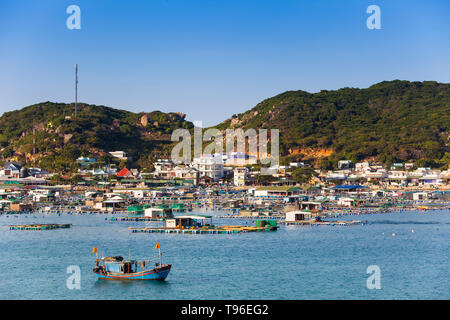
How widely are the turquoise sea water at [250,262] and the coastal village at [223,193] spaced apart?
536 centimetres

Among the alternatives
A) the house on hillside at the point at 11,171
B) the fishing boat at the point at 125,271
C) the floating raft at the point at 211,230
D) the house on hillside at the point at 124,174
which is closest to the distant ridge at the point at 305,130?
the house on hillside at the point at 11,171

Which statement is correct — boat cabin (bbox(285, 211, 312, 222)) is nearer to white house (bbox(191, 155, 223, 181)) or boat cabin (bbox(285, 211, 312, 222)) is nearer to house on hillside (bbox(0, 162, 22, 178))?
white house (bbox(191, 155, 223, 181))

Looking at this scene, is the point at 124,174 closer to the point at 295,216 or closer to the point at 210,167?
the point at 210,167

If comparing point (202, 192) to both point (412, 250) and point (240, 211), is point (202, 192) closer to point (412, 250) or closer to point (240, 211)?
point (240, 211)

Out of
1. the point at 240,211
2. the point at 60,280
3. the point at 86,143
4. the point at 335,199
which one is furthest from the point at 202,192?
the point at 60,280

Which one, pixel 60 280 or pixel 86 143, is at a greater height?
pixel 86 143

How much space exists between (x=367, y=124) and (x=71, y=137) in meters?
79.5

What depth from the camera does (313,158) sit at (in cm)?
14912

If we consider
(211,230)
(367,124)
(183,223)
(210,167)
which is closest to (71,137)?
(210,167)

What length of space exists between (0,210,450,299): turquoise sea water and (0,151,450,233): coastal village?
17.6ft

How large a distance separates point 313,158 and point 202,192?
165 ft

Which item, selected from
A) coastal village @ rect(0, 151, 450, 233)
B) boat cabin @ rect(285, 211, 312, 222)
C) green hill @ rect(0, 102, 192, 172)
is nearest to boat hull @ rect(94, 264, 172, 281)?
coastal village @ rect(0, 151, 450, 233)

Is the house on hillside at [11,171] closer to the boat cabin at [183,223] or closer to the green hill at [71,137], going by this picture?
the green hill at [71,137]

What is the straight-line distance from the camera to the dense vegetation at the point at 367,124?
142m
